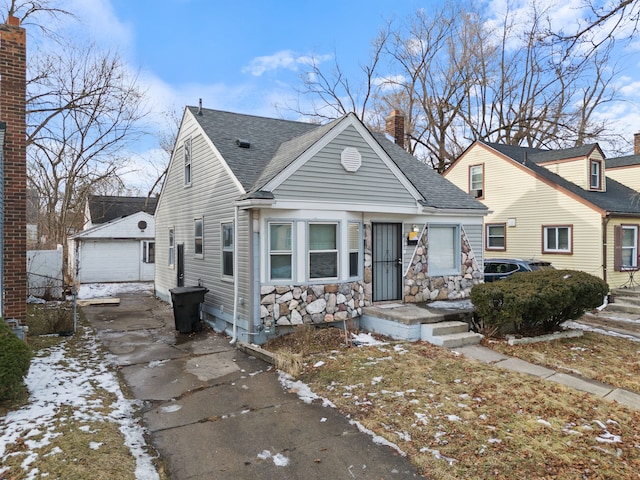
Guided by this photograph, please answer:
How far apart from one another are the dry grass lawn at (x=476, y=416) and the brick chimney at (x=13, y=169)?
20.3ft

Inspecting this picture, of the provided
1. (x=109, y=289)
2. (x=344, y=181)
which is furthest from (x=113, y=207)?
(x=344, y=181)

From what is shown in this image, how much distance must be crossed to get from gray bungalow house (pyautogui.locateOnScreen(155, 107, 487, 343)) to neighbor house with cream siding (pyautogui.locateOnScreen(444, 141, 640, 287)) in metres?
5.66

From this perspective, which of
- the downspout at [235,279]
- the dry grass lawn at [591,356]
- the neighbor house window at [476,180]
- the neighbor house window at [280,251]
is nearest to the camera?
the dry grass lawn at [591,356]

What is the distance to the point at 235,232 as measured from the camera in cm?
842

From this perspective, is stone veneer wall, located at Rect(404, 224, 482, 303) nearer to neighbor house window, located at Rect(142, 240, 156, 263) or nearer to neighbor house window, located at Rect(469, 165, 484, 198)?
neighbor house window, located at Rect(469, 165, 484, 198)

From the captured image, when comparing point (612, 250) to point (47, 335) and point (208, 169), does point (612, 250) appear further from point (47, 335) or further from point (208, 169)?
point (47, 335)

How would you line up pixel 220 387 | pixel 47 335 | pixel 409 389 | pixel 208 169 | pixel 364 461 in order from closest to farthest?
pixel 364 461
pixel 409 389
pixel 220 387
pixel 47 335
pixel 208 169

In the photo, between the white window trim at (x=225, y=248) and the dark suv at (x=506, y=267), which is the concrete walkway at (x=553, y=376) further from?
the dark suv at (x=506, y=267)

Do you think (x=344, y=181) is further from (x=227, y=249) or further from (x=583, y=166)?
(x=583, y=166)

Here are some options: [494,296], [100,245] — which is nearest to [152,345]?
[494,296]

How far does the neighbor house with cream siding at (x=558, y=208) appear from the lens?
1412cm

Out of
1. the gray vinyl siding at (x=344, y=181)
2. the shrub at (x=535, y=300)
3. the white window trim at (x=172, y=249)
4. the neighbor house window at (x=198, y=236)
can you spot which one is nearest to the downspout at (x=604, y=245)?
the shrub at (x=535, y=300)

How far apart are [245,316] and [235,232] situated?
177 cm

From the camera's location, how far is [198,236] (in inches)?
434
